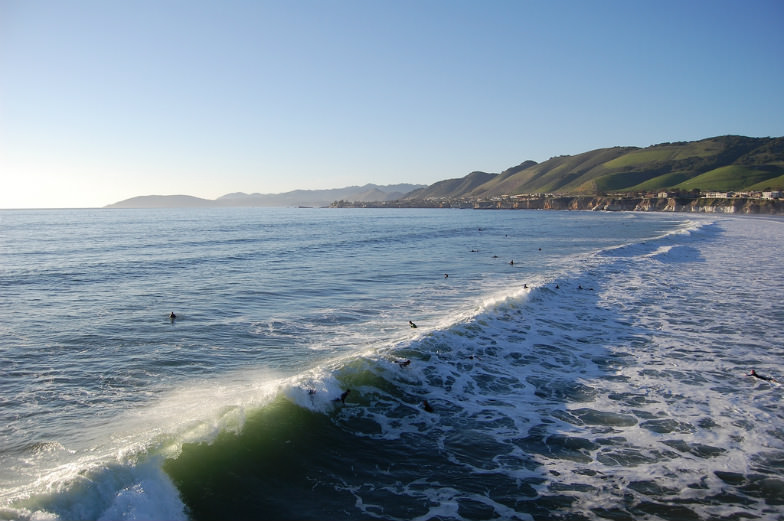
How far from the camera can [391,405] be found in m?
9.98

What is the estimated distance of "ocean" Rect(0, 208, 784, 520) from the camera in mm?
6707

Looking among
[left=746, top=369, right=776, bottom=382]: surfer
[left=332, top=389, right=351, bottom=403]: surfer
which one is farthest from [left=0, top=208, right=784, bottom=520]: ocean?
[left=746, top=369, right=776, bottom=382]: surfer

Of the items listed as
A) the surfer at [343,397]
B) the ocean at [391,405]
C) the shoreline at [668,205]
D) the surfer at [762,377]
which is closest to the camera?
the ocean at [391,405]

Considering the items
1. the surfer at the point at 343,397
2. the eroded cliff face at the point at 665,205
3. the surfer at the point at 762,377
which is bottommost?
the surfer at the point at 762,377

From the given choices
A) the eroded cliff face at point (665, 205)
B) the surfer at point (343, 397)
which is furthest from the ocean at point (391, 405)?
the eroded cliff face at point (665, 205)

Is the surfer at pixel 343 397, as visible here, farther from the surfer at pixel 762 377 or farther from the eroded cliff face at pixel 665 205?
the eroded cliff face at pixel 665 205

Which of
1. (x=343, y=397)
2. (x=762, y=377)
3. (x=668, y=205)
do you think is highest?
(x=668, y=205)

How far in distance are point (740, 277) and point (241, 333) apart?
27.7 meters

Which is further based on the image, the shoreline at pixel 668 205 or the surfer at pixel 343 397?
the shoreline at pixel 668 205

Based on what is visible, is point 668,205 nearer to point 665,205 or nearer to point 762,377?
point 665,205

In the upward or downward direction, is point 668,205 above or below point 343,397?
above

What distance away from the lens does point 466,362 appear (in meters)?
12.5

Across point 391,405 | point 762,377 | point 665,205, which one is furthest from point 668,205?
point 391,405

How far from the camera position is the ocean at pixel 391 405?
264 inches
